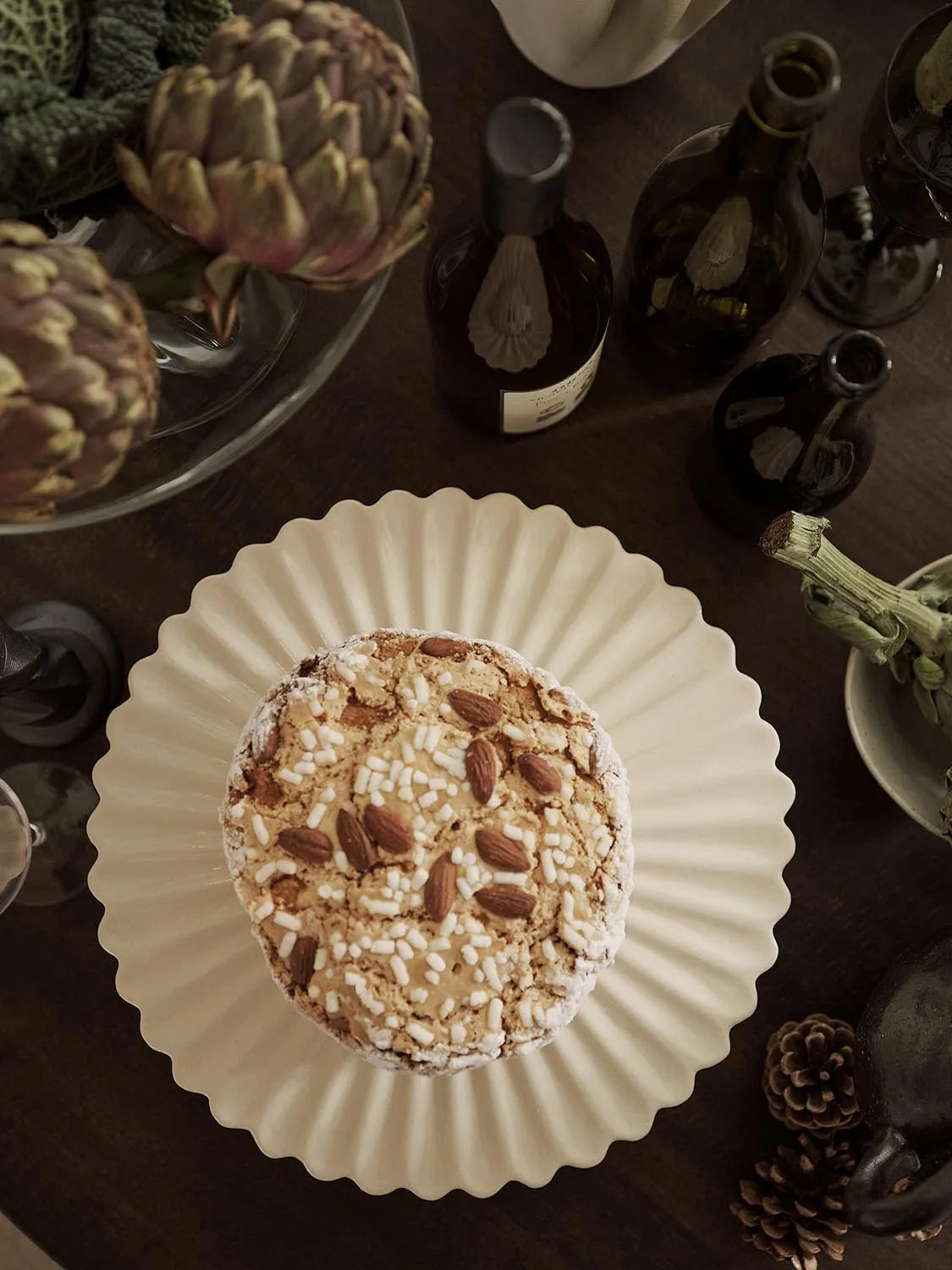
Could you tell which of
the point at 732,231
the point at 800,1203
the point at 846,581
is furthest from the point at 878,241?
the point at 800,1203

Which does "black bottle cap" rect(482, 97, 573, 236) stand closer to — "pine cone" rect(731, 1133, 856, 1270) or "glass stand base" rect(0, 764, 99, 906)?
"glass stand base" rect(0, 764, 99, 906)

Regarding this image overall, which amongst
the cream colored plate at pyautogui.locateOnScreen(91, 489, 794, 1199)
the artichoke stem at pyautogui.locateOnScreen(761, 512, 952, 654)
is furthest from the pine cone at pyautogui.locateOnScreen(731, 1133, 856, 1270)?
the artichoke stem at pyautogui.locateOnScreen(761, 512, 952, 654)

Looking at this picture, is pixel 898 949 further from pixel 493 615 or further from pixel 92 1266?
pixel 92 1266

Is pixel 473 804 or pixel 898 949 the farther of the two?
pixel 898 949

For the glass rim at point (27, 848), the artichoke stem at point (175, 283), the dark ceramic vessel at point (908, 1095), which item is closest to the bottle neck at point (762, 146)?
the artichoke stem at point (175, 283)

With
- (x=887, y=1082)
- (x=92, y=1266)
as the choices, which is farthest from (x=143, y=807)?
(x=887, y=1082)
